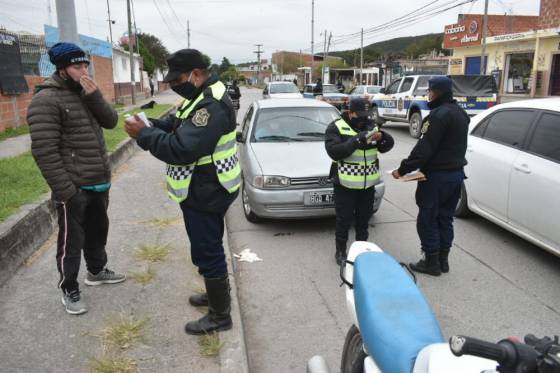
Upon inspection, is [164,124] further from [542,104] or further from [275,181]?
[542,104]

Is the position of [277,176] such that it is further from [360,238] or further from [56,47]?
[56,47]

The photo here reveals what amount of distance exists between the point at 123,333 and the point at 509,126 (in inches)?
178

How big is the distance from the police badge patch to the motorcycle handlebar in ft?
6.29

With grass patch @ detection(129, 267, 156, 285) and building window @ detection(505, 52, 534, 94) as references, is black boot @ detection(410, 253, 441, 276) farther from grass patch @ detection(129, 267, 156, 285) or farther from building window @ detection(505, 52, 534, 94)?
building window @ detection(505, 52, 534, 94)

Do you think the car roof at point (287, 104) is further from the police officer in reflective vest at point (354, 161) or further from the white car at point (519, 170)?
the police officer in reflective vest at point (354, 161)

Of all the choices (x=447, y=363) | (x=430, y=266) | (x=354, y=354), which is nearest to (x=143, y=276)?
(x=354, y=354)

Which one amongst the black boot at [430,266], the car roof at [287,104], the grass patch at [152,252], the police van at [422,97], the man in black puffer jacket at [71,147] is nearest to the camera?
the man in black puffer jacket at [71,147]

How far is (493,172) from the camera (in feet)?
16.4

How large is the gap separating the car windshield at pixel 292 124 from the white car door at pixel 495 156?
2.05 metres

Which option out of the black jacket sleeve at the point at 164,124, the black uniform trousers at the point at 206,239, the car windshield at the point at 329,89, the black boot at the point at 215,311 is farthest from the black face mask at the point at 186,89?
the car windshield at the point at 329,89

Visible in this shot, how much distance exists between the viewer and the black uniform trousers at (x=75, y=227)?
10.6 feet

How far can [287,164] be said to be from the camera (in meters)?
5.50

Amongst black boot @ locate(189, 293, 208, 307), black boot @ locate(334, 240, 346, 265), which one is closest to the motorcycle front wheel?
black boot @ locate(189, 293, 208, 307)

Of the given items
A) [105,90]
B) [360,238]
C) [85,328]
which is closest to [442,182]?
[360,238]
